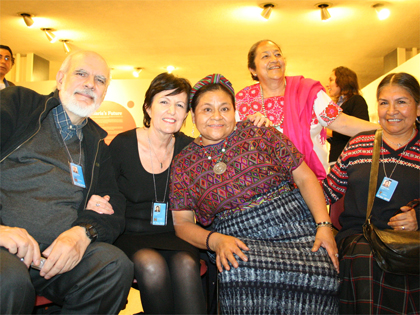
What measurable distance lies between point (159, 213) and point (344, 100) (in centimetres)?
329

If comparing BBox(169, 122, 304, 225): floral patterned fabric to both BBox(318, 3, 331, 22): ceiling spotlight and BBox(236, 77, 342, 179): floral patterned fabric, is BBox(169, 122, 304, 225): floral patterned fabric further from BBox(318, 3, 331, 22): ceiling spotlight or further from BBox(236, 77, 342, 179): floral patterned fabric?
BBox(318, 3, 331, 22): ceiling spotlight

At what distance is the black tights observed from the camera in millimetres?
1681

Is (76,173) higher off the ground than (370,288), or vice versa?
(76,173)

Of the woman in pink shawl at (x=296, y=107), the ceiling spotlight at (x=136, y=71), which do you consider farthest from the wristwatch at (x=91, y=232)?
the ceiling spotlight at (x=136, y=71)

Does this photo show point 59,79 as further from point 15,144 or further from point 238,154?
point 238,154

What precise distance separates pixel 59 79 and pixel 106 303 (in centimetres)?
138

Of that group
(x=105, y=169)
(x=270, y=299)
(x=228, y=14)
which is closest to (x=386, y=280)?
(x=270, y=299)

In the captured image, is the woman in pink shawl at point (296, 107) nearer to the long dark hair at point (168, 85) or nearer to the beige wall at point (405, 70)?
the long dark hair at point (168, 85)

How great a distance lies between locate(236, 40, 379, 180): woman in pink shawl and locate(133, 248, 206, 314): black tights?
1197mm

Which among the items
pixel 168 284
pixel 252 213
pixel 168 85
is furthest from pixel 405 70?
pixel 168 284

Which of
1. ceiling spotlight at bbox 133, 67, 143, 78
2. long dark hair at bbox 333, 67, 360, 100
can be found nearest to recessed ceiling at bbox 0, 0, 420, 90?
ceiling spotlight at bbox 133, 67, 143, 78

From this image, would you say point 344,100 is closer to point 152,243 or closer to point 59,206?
point 152,243

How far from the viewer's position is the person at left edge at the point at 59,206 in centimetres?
148

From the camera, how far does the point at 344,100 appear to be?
4.39 meters
